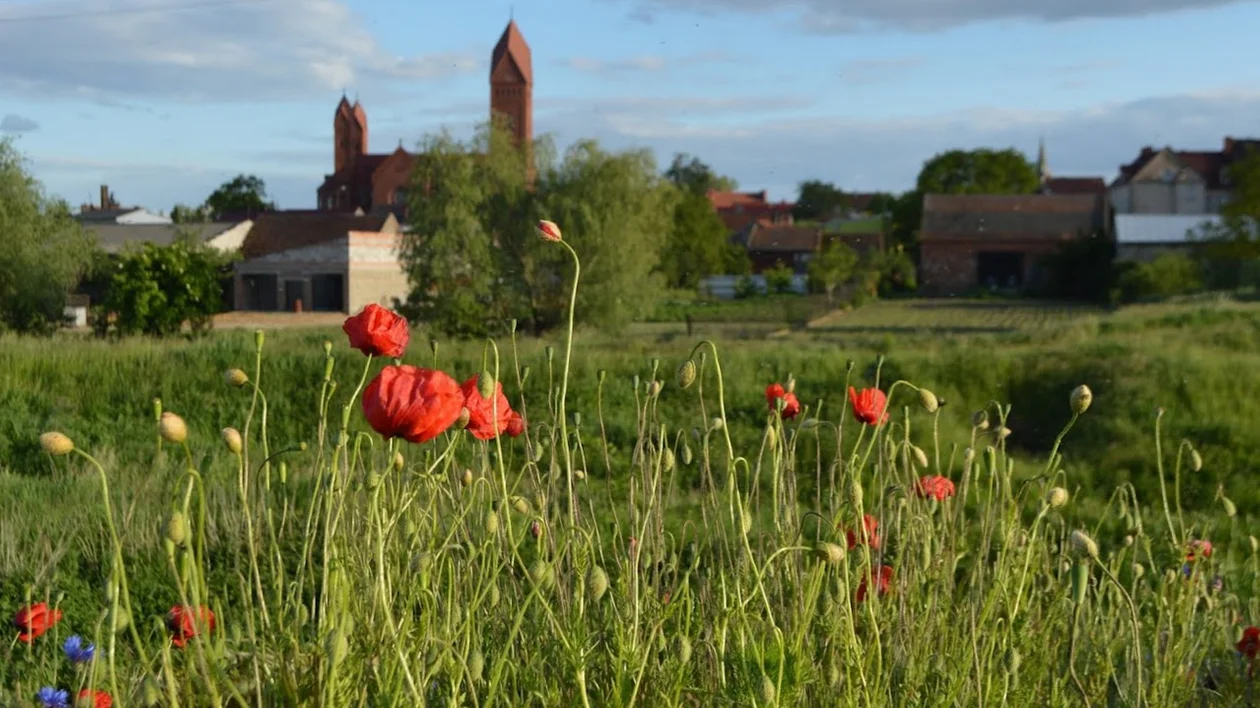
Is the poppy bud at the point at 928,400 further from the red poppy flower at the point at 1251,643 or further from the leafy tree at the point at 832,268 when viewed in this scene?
the leafy tree at the point at 832,268

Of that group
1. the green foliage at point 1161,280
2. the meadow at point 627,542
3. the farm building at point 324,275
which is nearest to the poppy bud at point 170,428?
the meadow at point 627,542

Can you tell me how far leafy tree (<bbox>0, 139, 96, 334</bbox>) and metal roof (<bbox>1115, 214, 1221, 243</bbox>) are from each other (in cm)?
3403

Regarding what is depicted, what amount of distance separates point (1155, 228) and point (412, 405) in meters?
48.7

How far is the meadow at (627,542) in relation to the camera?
5.36ft

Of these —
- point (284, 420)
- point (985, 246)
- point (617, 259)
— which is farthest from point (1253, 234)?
point (284, 420)

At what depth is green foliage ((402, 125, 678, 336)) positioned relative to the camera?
26.7m

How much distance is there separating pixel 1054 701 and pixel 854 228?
58593mm

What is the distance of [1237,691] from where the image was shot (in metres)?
2.69

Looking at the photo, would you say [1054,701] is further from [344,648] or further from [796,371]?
[796,371]

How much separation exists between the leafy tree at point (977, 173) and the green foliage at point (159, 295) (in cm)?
4960

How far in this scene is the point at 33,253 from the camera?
64.8 feet

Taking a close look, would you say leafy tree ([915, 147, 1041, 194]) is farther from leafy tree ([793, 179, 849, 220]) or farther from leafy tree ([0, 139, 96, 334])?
leafy tree ([0, 139, 96, 334])

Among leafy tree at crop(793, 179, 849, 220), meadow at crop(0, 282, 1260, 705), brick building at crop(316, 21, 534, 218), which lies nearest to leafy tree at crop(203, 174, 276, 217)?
brick building at crop(316, 21, 534, 218)

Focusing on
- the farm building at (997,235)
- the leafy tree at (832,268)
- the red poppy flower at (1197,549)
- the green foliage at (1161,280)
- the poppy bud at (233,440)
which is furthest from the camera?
the farm building at (997,235)
